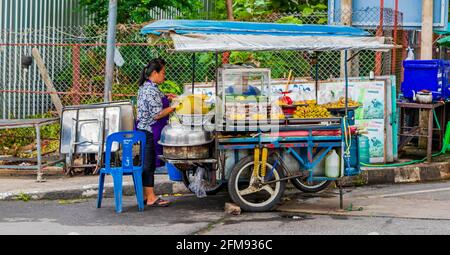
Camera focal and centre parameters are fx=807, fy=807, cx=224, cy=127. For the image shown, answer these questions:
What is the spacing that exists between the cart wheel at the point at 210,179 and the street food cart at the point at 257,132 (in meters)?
0.01

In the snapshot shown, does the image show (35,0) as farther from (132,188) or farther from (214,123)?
(214,123)

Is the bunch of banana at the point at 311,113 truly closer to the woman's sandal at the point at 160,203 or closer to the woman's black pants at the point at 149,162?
the woman's black pants at the point at 149,162

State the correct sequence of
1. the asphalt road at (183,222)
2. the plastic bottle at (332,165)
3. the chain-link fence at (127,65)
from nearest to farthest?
the asphalt road at (183,222) < the plastic bottle at (332,165) < the chain-link fence at (127,65)

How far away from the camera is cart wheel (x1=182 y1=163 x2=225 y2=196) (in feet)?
31.2

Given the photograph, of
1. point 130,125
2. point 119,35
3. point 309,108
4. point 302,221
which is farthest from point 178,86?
point 302,221

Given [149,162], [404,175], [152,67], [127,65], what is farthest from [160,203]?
[127,65]

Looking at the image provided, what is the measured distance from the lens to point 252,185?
9391mm

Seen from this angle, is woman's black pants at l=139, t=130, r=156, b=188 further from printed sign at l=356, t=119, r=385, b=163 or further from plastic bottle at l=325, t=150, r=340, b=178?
printed sign at l=356, t=119, r=385, b=163

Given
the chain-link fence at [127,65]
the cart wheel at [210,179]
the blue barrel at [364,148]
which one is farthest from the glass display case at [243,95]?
the chain-link fence at [127,65]

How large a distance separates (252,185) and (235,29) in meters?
1.83

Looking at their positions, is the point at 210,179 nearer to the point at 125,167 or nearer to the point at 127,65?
the point at 125,167

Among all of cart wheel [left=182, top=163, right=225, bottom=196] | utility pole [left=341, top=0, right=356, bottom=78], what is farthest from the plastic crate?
cart wheel [left=182, top=163, right=225, bottom=196]

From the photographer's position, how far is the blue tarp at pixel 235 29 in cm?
921

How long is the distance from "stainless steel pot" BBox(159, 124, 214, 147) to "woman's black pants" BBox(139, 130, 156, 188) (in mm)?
444
